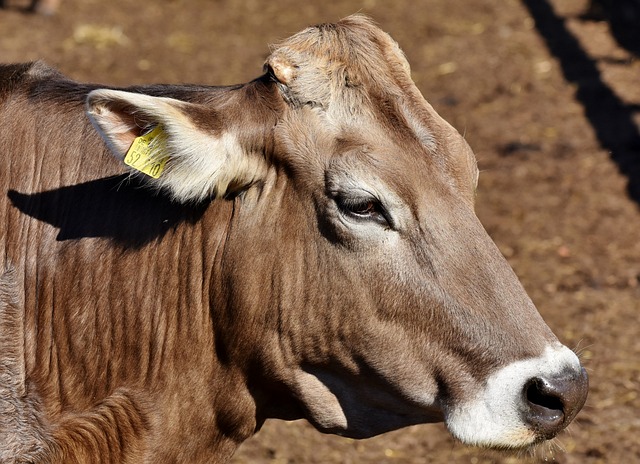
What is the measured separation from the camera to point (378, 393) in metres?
3.60

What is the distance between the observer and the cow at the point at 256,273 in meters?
3.37

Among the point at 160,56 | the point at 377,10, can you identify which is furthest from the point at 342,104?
the point at 377,10

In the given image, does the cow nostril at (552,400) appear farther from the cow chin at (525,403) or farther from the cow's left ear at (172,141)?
the cow's left ear at (172,141)

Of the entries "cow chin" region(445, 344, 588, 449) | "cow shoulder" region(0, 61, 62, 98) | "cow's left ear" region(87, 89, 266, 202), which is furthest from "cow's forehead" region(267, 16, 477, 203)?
"cow shoulder" region(0, 61, 62, 98)

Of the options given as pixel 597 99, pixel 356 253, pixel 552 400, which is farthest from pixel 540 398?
pixel 597 99

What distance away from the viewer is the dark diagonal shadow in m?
8.72

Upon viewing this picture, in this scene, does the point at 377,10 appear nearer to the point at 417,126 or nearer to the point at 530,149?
the point at 530,149

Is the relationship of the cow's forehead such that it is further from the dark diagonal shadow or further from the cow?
the dark diagonal shadow

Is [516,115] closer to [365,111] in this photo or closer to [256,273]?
[365,111]

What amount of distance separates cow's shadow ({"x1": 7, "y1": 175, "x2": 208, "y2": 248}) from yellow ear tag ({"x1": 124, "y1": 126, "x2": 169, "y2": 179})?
11.6 inches

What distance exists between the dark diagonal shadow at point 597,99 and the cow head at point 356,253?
202 inches

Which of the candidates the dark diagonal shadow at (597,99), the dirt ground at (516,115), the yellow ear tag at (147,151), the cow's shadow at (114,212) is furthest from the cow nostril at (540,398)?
the dark diagonal shadow at (597,99)

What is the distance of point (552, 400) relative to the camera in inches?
130


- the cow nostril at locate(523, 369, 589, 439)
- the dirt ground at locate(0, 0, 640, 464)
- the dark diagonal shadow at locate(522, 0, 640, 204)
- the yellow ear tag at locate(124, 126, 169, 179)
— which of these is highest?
the yellow ear tag at locate(124, 126, 169, 179)
